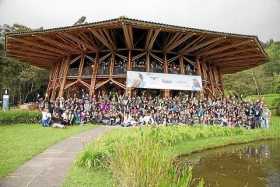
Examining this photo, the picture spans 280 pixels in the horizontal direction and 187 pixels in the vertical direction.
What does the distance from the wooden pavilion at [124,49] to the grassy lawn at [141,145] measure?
754cm

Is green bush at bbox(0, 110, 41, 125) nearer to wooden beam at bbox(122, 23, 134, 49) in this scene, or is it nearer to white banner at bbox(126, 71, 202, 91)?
white banner at bbox(126, 71, 202, 91)

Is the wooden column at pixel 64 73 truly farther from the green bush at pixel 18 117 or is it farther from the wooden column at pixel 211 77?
the wooden column at pixel 211 77

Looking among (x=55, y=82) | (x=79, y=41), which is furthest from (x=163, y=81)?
(x=55, y=82)

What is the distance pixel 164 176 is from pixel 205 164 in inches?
300

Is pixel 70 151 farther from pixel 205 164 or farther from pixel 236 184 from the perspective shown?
pixel 236 184

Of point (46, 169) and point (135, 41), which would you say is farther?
point (135, 41)

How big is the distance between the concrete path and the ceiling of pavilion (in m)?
11.8

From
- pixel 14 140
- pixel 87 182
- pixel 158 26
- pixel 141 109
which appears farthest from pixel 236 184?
pixel 158 26

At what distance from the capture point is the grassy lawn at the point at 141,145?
6422 mm

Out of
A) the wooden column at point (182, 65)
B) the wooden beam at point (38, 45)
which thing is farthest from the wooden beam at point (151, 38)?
the wooden beam at point (38, 45)

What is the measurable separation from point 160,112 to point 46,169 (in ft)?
42.2

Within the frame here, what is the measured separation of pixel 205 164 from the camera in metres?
12.3

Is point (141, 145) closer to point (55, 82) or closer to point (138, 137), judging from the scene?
point (138, 137)

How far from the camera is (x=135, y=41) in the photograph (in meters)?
27.8
